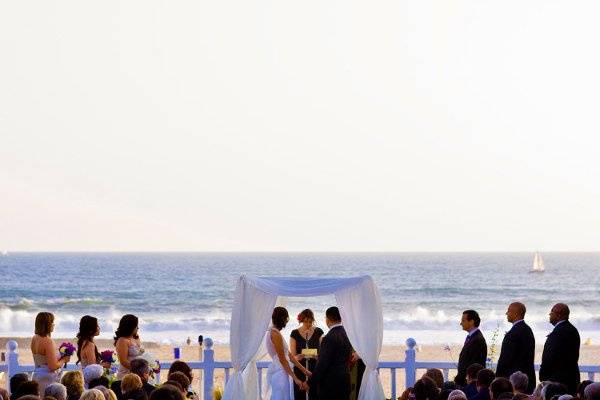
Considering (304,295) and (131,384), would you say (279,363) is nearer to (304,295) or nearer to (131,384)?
(304,295)

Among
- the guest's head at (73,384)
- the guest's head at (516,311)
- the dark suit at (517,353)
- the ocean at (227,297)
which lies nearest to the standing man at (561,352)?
the dark suit at (517,353)

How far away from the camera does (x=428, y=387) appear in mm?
8672

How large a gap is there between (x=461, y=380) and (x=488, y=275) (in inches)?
2568

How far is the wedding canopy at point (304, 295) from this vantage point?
39.3 feet

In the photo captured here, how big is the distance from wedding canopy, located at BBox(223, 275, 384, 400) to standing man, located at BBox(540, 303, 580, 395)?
2131mm

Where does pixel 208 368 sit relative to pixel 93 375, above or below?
below

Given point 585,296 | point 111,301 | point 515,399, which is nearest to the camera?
point 515,399

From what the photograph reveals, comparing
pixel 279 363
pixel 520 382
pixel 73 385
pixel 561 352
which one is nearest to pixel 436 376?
pixel 520 382

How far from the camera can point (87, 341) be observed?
10.2m

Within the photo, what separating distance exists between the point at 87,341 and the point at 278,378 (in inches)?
102

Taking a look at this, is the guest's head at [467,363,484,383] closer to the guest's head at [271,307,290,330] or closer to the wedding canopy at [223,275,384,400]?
the wedding canopy at [223,275,384,400]

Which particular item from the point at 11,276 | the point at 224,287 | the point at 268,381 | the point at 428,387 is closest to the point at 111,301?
the point at 224,287

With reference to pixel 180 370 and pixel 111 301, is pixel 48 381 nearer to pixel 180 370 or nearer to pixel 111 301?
pixel 180 370

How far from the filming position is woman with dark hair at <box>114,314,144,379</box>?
1028 centimetres
